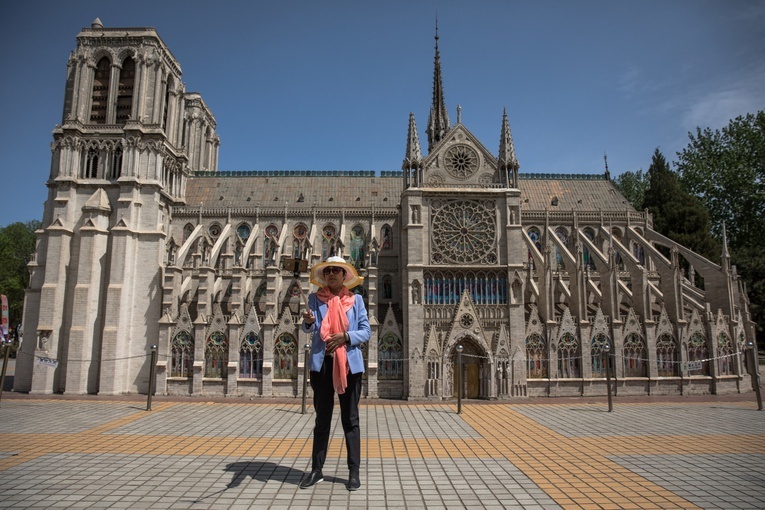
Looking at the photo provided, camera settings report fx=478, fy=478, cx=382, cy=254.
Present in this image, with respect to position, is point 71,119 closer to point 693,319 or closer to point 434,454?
point 434,454

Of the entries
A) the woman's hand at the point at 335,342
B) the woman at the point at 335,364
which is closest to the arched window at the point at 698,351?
the woman at the point at 335,364

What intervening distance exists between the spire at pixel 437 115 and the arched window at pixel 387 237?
15720 millimetres

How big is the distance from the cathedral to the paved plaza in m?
7.20

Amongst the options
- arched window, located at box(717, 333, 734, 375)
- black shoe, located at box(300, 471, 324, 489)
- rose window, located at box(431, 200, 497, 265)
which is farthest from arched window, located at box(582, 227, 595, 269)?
black shoe, located at box(300, 471, 324, 489)

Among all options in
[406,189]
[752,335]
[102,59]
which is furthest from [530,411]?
[102,59]

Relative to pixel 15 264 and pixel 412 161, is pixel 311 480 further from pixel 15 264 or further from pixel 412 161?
pixel 15 264

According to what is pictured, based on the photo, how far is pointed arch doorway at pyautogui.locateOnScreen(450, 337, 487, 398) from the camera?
3077cm

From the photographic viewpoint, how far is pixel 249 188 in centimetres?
4466

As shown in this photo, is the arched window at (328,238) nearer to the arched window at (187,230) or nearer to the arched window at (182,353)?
the arched window at (187,230)

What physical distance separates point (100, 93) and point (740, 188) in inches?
2352

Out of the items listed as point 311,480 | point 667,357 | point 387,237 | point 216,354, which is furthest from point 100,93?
point 667,357

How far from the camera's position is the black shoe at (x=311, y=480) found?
1059cm

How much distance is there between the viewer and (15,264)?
63.3 metres

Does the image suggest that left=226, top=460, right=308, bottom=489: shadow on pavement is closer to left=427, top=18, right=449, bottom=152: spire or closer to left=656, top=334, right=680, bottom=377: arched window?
left=656, top=334, right=680, bottom=377: arched window
